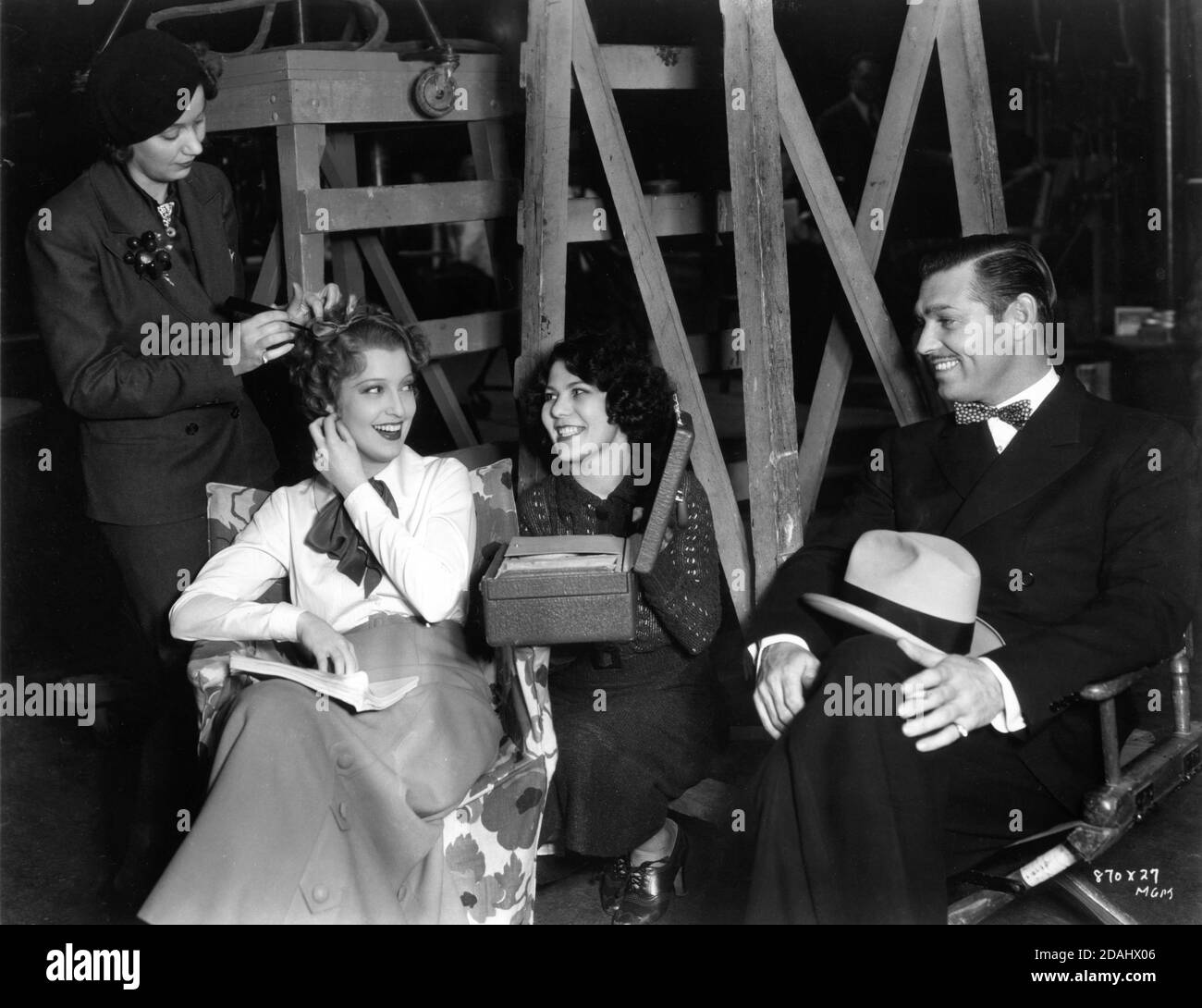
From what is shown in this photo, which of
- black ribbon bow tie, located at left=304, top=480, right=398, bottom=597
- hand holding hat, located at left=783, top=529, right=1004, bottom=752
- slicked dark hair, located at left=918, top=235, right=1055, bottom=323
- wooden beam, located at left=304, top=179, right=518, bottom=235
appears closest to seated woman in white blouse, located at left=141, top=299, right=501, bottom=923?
black ribbon bow tie, located at left=304, top=480, right=398, bottom=597

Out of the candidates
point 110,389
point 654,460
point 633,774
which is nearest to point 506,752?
point 633,774

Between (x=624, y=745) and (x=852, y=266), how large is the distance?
5.01 feet

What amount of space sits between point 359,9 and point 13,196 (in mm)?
4503

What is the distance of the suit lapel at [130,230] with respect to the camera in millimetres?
3557

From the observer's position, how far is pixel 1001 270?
10.8 feet

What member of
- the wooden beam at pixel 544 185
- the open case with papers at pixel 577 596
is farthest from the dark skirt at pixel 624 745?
the wooden beam at pixel 544 185

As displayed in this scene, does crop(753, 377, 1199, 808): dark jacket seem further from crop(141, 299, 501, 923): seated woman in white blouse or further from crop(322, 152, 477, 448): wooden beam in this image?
crop(322, 152, 477, 448): wooden beam

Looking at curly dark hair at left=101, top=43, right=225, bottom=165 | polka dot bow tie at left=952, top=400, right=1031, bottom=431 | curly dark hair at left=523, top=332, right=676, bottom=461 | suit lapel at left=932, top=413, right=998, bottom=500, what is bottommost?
suit lapel at left=932, top=413, right=998, bottom=500

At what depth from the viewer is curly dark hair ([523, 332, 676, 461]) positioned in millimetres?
3596

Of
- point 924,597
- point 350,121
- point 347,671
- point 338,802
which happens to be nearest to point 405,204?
point 350,121

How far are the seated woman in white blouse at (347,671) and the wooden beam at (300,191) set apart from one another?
2.49 ft

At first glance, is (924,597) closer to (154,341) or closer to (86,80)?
(154,341)

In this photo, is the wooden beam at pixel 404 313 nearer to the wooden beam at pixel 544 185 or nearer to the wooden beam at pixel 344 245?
the wooden beam at pixel 344 245

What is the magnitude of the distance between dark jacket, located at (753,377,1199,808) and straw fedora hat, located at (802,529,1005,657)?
0.12 meters
